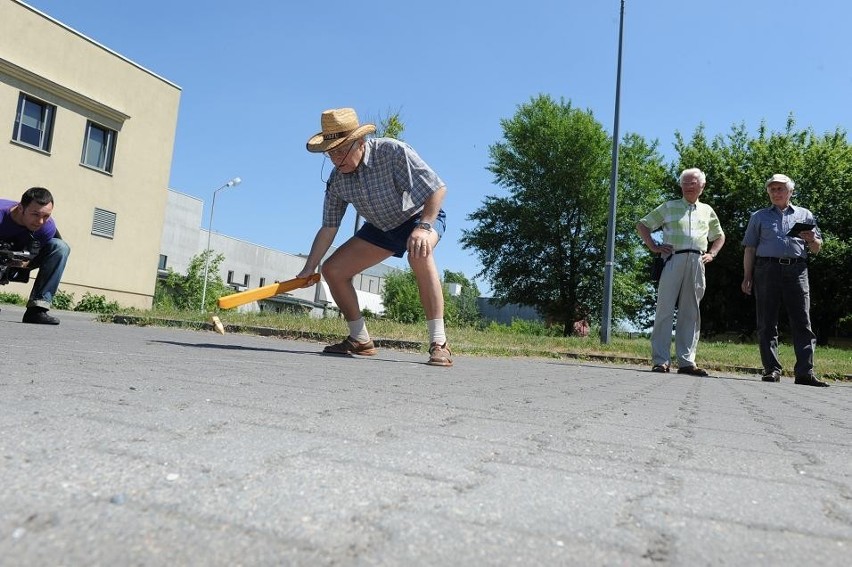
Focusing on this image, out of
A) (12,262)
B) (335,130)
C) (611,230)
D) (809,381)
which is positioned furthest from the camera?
(611,230)

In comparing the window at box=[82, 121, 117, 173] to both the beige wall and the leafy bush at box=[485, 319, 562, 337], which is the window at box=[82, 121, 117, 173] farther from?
the leafy bush at box=[485, 319, 562, 337]

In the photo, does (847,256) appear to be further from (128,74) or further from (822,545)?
(822,545)

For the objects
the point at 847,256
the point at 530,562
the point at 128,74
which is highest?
the point at 128,74

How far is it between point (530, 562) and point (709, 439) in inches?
61.4

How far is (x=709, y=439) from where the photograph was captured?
2295 millimetres

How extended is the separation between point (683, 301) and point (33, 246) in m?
6.62

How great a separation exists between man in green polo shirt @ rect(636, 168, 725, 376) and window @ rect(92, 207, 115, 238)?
1731cm

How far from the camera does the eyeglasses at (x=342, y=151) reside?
17.0 ft

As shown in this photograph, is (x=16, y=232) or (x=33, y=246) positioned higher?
(x=16, y=232)

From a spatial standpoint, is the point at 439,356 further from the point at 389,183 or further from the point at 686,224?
the point at 686,224

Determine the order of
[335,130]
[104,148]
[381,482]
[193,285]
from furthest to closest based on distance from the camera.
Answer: [193,285] → [104,148] → [335,130] → [381,482]

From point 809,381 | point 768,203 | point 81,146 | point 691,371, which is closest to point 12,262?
point 691,371

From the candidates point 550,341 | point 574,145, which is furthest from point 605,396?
point 574,145

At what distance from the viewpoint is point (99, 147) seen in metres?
20.0
